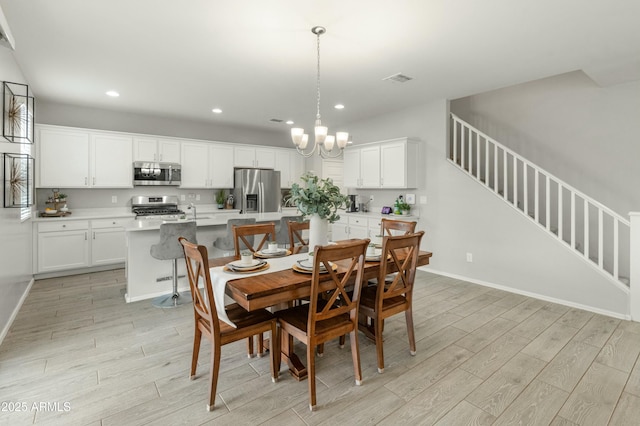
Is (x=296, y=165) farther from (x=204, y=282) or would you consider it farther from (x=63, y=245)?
(x=204, y=282)

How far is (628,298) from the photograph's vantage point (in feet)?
10.8

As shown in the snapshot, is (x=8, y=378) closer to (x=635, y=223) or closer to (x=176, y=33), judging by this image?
(x=176, y=33)

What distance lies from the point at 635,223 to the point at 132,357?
4.80m

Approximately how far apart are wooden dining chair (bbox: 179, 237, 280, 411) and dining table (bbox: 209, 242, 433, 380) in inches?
5.8

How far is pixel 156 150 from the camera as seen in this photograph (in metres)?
5.77

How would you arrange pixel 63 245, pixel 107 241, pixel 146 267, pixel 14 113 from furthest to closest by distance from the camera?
pixel 107 241 → pixel 63 245 → pixel 146 267 → pixel 14 113

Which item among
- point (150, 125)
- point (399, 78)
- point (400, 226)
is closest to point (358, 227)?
point (400, 226)

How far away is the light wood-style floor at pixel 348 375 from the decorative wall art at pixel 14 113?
6.05 feet

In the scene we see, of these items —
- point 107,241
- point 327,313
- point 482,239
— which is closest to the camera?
point 327,313

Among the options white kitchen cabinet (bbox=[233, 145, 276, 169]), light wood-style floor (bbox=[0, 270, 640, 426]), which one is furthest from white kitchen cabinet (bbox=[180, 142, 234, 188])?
light wood-style floor (bbox=[0, 270, 640, 426])

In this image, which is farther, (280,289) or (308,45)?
(308,45)

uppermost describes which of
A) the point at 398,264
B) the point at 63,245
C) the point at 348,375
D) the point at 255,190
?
the point at 255,190

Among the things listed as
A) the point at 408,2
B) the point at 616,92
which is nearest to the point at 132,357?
the point at 408,2

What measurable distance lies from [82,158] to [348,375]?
5262 millimetres
